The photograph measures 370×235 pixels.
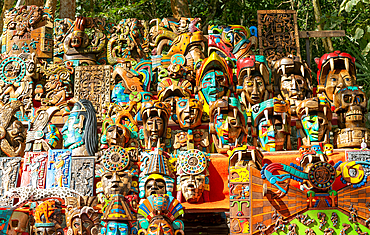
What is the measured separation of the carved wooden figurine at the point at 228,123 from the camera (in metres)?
8.34

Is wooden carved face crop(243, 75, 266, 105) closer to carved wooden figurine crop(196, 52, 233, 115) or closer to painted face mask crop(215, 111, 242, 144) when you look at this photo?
carved wooden figurine crop(196, 52, 233, 115)

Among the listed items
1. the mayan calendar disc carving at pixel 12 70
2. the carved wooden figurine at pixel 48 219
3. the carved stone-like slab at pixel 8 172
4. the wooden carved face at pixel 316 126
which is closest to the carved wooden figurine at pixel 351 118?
the wooden carved face at pixel 316 126

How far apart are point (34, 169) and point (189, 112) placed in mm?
2863

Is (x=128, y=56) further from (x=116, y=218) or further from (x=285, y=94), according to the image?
(x=116, y=218)

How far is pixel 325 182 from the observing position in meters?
6.43

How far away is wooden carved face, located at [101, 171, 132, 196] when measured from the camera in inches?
293

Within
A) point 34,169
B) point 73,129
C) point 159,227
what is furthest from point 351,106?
point 34,169

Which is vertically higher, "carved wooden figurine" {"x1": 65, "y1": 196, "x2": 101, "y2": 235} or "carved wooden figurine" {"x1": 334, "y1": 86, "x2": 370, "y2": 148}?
"carved wooden figurine" {"x1": 334, "y1": 86, "x2": 370, "y2": 148}

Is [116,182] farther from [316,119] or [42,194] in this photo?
[316,119]

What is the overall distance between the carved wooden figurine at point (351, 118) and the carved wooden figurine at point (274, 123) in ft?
3.17

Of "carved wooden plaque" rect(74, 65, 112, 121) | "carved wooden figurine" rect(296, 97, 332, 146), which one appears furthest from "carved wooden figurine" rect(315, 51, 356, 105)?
"carved wooden plaque" rect(74, 65, 112, 121)

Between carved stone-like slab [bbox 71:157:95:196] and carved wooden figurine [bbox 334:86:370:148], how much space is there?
4.28m

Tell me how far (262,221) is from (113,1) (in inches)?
422

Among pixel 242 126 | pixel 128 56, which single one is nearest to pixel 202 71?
pixel 242 126
